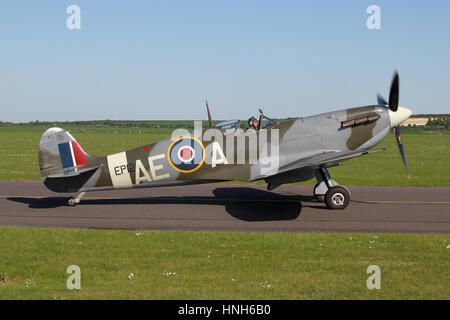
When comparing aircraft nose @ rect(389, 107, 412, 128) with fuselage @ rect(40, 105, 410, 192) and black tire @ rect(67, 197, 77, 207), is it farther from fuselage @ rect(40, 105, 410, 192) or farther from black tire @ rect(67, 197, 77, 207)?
black tire @ rect(67, 197, 77, 207)

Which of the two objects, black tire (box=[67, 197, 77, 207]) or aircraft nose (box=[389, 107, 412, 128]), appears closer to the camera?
aircraft nose (box=[389, 107, 412, 128])

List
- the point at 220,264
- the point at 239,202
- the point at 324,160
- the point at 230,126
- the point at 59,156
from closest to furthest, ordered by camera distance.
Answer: the point at 220,264
the point at 324,160
the point at 230,126
the point at 59,156
the point at 239,202

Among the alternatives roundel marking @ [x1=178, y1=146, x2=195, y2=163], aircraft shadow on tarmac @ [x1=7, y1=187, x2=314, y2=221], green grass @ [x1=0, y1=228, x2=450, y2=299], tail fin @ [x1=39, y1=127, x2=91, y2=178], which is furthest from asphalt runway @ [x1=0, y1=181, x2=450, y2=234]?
roundel marking @ [x1=178, y1=146, x2=195, y2=163]

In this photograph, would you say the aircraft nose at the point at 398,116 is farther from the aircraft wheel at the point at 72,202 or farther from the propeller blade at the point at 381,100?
the aircraft wheel at the point at 72,202

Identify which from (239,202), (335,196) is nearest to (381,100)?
(335,196)

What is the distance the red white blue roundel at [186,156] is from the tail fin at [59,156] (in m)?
2.53

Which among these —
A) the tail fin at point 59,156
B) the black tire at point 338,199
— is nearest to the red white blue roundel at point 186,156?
the tail fin at point 59,156

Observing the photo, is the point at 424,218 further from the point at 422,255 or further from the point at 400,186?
the point at 400,186

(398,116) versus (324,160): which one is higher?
(398,116)

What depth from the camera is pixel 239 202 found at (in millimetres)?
14867

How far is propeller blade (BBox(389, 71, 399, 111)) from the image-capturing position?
13109 mm

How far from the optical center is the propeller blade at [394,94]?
13109 mm

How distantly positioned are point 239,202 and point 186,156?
2645 mm

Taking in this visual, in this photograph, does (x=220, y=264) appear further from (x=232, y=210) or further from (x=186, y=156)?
(x=186, y=156)
